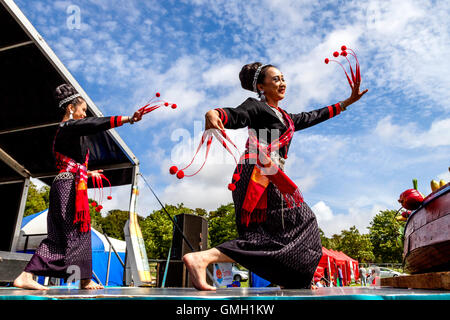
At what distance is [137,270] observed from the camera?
527 cm

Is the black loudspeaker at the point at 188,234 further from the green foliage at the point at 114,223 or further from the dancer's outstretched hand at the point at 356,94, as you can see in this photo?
the green foliage at the point at 114,223

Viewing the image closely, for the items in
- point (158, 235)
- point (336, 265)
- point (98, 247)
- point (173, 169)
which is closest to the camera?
point (173, 169)

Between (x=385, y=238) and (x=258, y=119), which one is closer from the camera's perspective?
(x=258, y=119)

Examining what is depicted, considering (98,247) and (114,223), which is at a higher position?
(114,223)

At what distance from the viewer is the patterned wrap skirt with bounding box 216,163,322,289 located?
180 cm

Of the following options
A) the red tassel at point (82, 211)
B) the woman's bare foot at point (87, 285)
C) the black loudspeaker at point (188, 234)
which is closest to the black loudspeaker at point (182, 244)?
the black loudspeaker at point (188, 234)

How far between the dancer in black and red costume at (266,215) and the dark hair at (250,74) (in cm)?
29

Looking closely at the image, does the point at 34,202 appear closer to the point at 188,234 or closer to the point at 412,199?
the point at 188,234

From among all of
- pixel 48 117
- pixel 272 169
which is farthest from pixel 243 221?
pixel 48 117

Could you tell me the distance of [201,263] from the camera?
1.73 metres

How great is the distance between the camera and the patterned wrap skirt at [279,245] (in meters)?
1.80

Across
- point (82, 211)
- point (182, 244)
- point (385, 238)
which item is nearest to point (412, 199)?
point (82, 211)

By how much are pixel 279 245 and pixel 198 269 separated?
0.46 metres

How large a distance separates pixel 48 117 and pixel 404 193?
5532 mm
